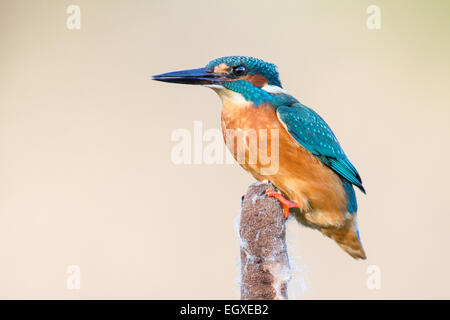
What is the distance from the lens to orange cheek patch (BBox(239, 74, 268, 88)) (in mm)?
1754

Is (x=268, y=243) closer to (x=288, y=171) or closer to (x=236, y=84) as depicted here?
(x=288, y=171)

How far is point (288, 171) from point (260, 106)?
0.26 m

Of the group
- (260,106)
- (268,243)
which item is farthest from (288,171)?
(268,243)

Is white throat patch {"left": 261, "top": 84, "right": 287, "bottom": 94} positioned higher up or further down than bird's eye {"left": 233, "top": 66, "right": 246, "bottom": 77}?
further down

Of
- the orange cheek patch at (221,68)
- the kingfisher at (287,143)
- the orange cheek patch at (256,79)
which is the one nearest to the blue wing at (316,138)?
the kingfisher at (287,143)

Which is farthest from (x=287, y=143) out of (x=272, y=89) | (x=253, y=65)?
(x=253, y=65)

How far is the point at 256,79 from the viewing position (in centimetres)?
177

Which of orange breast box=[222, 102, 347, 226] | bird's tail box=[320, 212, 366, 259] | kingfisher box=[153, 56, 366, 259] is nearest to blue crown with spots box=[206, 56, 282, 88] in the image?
kingfisher box=[153, 56, 366, 259]

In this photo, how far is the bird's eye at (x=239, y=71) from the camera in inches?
68.2

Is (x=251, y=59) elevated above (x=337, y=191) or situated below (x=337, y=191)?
above

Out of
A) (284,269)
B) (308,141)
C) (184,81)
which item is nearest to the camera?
(284,269)

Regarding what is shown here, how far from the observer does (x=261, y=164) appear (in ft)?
5.76

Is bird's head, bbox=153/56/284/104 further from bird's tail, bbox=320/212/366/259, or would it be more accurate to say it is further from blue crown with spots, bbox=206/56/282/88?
bird's tail, bbox=320/212/366/259

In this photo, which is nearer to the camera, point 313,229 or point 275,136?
point 275,136
